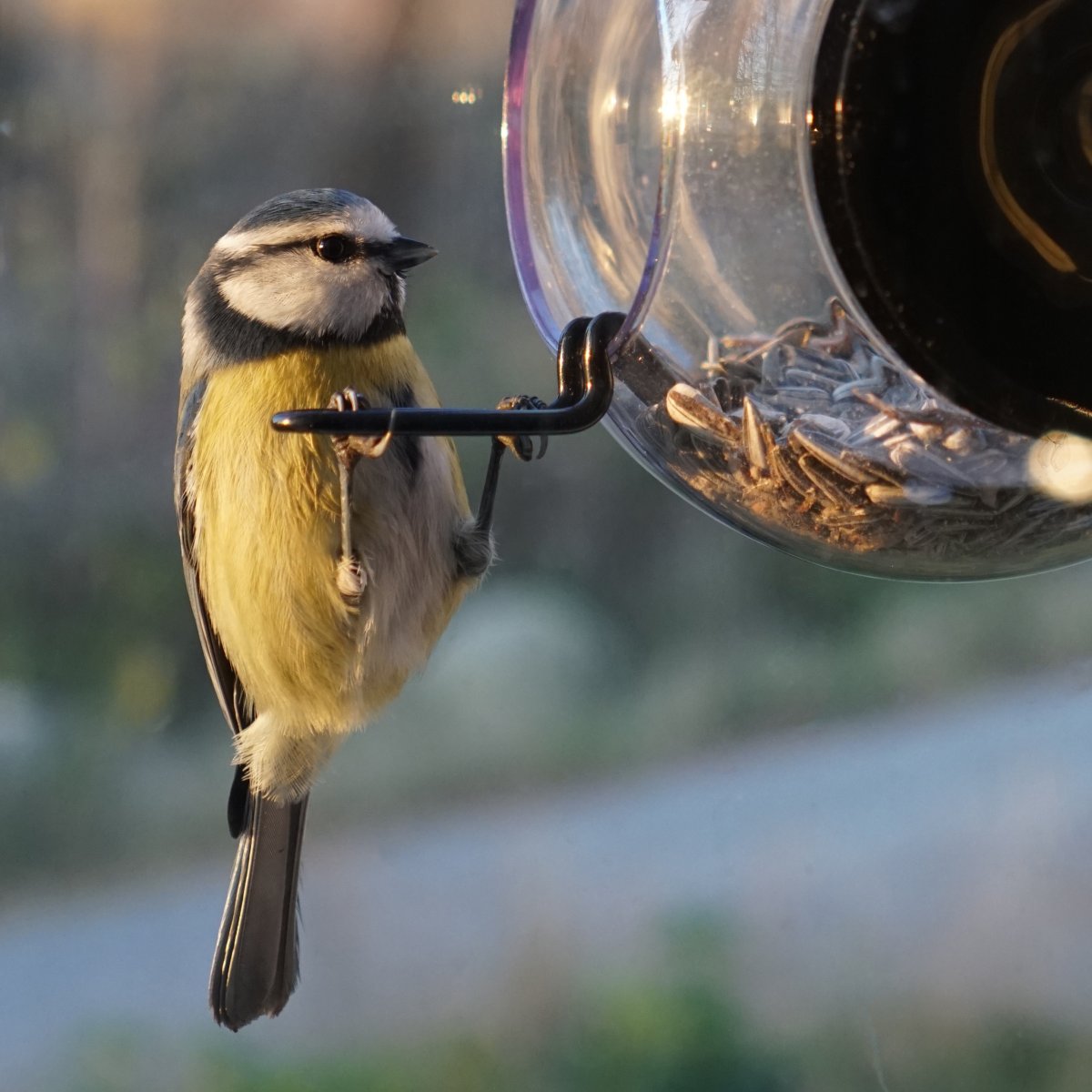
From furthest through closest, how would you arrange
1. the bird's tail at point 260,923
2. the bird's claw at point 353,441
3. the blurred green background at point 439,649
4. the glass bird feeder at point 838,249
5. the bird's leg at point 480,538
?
the blurred green background at point 439,649 < the bird's tail at point 260,923 < the bird's leg at point 480,538 < the bird's claw at point 353,441 < the glass bird feeder at point 838,249

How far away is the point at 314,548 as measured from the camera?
941 millimetres

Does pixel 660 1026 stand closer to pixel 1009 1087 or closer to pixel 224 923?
pixel 1009 1087

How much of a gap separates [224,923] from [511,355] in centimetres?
72

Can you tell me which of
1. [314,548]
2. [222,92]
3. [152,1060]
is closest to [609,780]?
[152,1060]

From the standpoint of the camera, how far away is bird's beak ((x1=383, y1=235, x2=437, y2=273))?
953 millimetres

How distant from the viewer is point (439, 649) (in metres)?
1.45

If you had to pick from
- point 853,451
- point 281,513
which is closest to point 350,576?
point 281,513

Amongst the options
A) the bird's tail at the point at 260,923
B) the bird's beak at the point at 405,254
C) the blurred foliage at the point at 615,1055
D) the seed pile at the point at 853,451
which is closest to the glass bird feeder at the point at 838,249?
the seed pile at the point at 853,451

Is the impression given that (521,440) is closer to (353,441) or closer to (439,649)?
(353,441)

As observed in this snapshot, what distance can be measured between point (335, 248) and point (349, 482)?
8.2 inches

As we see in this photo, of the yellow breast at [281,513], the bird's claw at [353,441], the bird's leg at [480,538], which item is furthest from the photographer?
the bird's leg at [480,538]

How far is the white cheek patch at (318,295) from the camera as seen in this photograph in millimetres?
955

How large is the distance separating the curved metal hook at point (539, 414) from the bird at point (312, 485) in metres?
0.11

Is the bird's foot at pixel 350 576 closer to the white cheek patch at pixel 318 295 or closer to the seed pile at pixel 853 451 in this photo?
the white cheek patch at pixel 318 295
